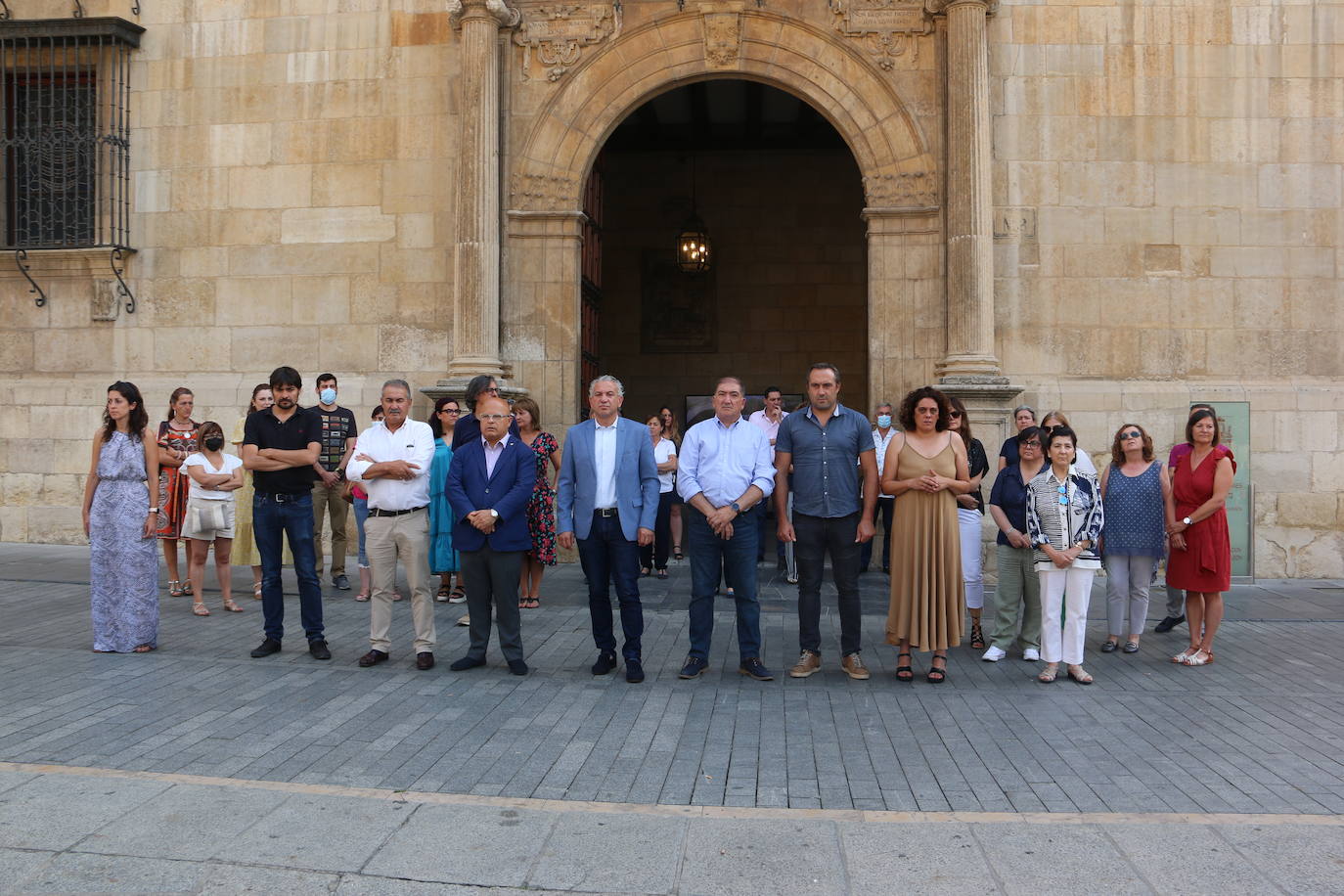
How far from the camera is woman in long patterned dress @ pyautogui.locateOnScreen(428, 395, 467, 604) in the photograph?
8920 mm

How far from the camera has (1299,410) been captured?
1133cm

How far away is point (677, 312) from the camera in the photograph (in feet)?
61.7

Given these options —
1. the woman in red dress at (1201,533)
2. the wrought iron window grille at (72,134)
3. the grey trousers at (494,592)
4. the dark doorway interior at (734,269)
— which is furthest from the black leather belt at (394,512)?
the dark doorway interior at (734,269)

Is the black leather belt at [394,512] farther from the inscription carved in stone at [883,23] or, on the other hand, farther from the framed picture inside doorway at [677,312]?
the framed picture inside doorway at [677,312]

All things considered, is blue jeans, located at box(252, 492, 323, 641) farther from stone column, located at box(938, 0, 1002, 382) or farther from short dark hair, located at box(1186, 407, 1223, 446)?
stone column, located at box(938, 0, 1002, 382)

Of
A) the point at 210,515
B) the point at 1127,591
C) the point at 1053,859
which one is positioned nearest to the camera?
the point at 1053,859

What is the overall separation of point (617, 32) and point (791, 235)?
285 inches

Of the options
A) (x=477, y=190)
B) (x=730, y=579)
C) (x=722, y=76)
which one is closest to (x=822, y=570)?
(x=730, y=579)

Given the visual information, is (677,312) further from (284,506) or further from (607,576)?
(607,576)

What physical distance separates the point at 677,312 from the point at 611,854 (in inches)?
609

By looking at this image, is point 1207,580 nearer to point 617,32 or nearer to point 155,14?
point 617,32

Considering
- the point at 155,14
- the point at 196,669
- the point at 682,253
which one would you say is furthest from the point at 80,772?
the point at 682,253

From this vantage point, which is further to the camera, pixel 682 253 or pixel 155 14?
pixel 682 253

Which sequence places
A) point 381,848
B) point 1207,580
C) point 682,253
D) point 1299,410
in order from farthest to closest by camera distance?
point 682,253
point 1299,410
point 1207,580
point 381,848
